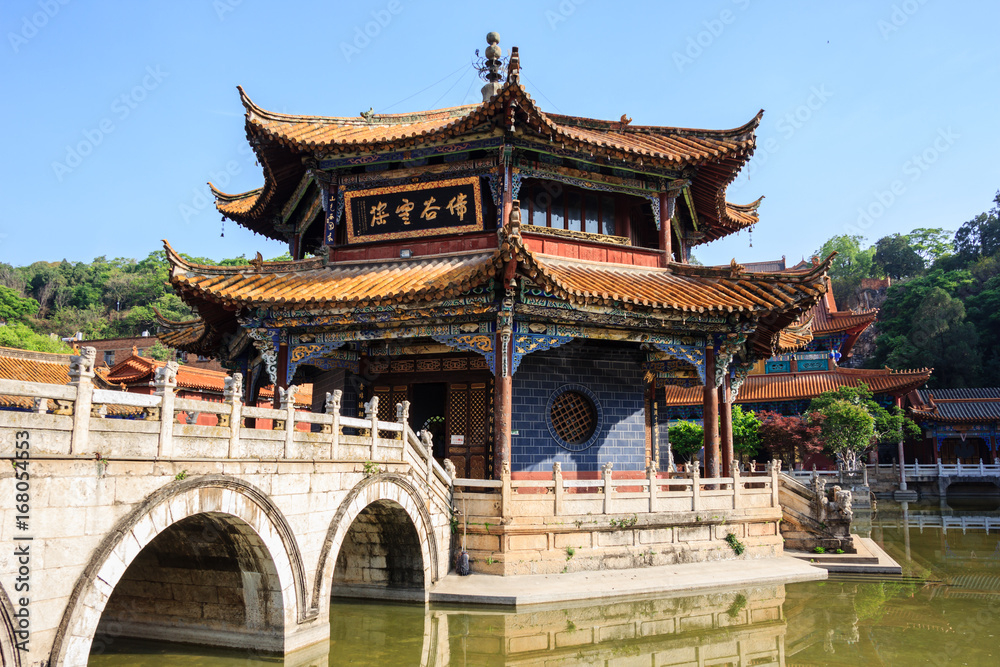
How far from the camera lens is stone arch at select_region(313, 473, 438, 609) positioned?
9.52 meters

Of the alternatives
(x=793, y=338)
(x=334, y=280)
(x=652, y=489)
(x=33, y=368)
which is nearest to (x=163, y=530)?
(x=334, y=280)

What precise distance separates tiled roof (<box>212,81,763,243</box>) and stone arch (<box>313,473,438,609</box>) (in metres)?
7.04

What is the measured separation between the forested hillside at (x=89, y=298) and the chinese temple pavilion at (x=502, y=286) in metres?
61.5

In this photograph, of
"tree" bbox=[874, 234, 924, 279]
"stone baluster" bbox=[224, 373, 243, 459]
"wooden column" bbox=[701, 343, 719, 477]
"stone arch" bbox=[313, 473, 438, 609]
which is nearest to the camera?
"stone baluster" bbox=[224, 373, 243, 459]

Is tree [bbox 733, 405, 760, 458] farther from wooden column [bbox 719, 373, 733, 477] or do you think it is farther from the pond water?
the pond water

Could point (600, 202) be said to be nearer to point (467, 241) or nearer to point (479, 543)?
point (467, 241)

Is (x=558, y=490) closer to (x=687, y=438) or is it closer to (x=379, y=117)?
(x=379, y=117)

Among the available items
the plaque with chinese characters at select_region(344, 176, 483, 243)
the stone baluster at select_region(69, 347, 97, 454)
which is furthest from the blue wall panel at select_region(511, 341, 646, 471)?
Result: the stone baluster at select_region(69, 347, 97, 454)

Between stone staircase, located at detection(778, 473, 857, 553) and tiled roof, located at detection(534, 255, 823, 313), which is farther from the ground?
tiled roof, located at detection(534, 255, 823, 313)

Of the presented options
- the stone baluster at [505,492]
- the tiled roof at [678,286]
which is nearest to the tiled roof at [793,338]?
the tiled roof at [678,286]

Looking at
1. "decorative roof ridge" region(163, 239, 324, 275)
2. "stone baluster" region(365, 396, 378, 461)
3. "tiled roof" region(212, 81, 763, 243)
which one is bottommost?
"stone baluster" region(365, 396, 378, 461)

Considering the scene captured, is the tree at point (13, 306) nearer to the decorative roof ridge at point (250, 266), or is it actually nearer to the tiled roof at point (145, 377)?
the tiled roof at point (145, 377)

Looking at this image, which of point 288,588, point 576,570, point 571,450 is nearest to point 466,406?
point 571,450

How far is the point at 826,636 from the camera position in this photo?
34.7 feet
